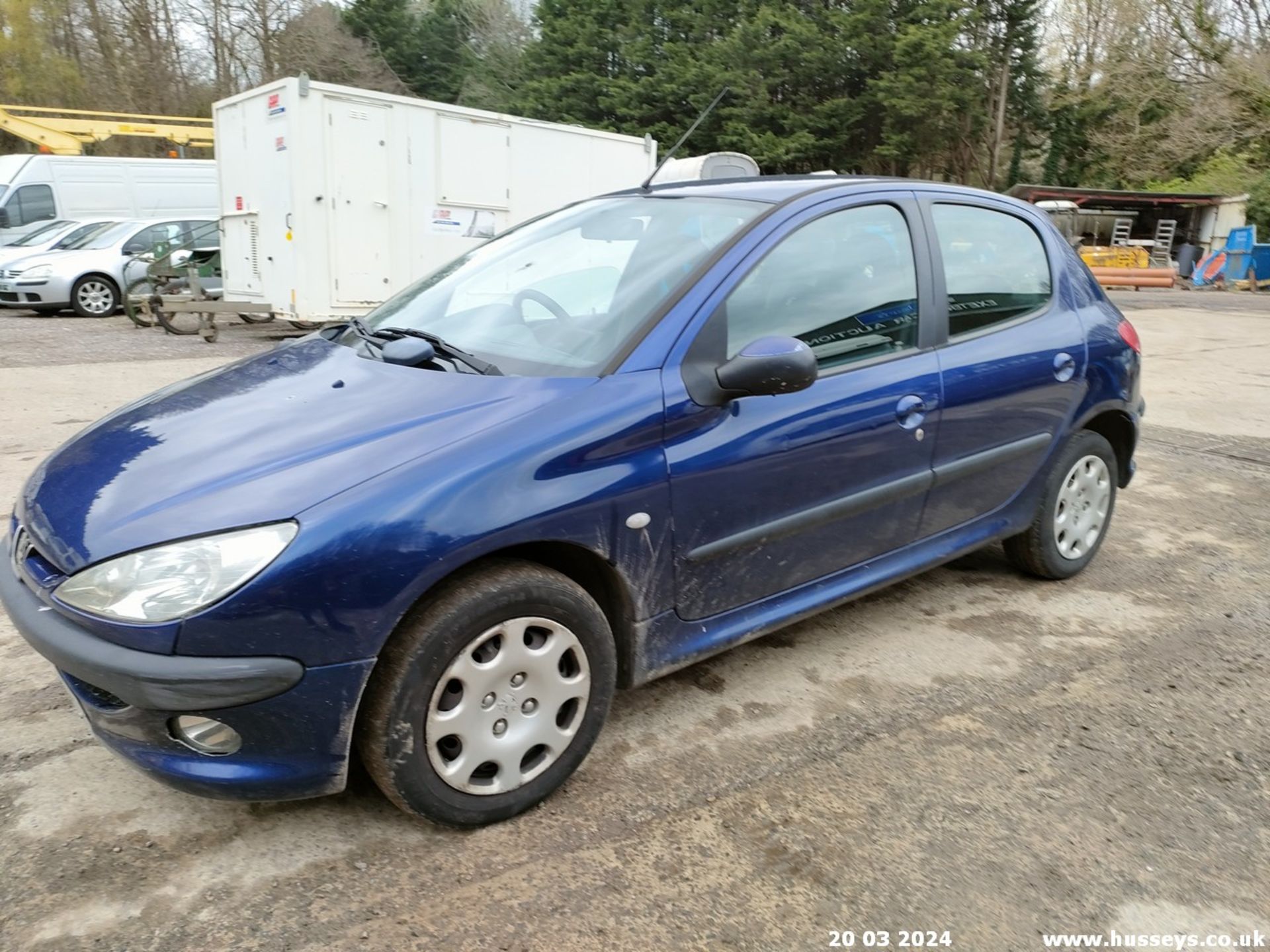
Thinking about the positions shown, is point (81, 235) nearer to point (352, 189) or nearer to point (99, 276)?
point (99, 276)

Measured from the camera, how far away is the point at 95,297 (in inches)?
538

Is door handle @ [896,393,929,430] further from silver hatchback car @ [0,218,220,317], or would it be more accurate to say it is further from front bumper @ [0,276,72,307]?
front bumper @ [0,276,72,307]

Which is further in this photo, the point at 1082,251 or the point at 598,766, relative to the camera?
the point at 1082,251

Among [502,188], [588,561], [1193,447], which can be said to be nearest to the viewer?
[588,561]

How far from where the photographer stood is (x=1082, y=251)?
87.5ft

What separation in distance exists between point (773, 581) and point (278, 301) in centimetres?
921

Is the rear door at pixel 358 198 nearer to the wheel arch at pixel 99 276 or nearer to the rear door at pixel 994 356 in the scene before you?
the wheel arch at pixel 99 276

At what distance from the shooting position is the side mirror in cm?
253

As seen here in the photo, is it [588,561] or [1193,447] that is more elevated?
[588,561]

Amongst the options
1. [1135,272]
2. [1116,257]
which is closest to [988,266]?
[1135,272]

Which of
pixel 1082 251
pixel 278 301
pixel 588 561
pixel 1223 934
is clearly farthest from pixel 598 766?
pixel 1082 251

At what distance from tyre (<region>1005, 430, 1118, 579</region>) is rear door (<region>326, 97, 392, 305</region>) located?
27.7 feet

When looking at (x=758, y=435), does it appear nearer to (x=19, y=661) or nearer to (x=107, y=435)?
(x=107, y=435)

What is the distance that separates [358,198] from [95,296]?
19.0ft
